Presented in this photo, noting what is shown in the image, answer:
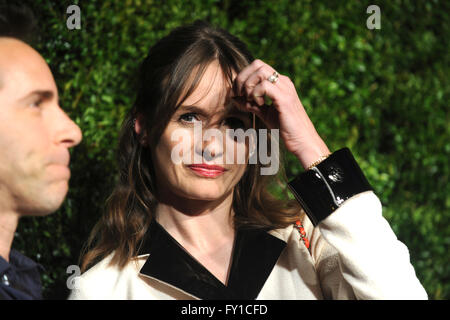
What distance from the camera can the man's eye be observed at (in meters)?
1.85

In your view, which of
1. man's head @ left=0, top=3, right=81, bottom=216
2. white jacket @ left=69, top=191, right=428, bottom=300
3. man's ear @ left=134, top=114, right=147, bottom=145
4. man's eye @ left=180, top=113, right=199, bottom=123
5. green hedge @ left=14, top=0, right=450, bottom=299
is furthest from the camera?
green hedge @ left=14, top=0, right=450, bottom=299

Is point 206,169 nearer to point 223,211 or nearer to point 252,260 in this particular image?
point 223,211

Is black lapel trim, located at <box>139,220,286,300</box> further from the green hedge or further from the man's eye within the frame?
the green hedge

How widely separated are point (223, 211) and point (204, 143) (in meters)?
0.34

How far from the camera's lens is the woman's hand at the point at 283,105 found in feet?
5.71

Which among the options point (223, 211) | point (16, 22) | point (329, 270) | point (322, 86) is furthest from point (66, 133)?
point (322, 86)

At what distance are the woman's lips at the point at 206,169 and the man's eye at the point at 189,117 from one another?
174mm

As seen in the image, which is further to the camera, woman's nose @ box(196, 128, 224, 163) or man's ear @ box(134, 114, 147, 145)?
man's ear @ box(134, 114, 147, 145)

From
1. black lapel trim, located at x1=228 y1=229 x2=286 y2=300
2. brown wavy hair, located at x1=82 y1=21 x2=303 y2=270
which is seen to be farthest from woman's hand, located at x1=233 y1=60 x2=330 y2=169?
black lapel trim, located at x1=228 y1=229 x2=286 y2=300

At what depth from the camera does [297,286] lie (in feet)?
6.06

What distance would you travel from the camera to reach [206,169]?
183 cm

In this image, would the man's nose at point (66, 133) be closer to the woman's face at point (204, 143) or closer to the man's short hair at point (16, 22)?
the man's short hair at point (16, 22)

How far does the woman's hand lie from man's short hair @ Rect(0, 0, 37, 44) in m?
0.71
